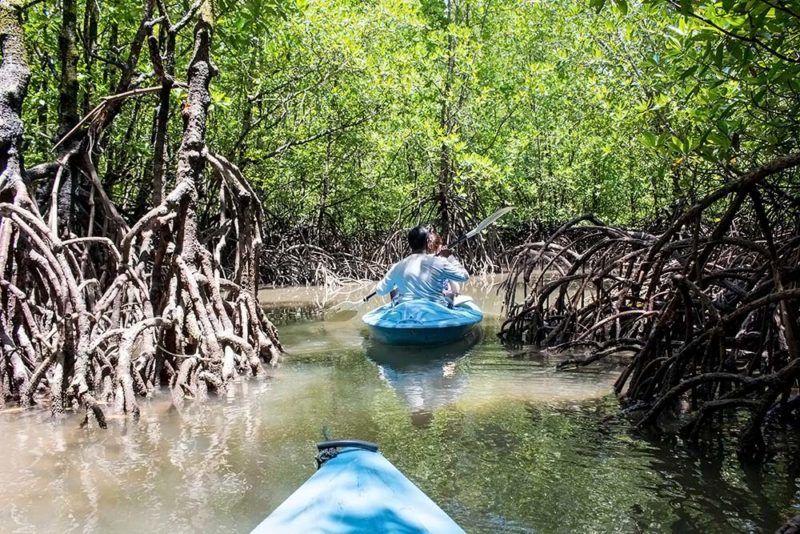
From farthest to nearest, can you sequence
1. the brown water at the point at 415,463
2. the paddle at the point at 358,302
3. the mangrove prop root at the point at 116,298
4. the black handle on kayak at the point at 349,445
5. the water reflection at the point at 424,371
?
the paddle at the point at 358,302 < the water reflection at the point at 424,371 < the mangrove prop root at the point at 116,298 < the brown water at the point at 415,463 < the black handle on kayak at the point at 349,445

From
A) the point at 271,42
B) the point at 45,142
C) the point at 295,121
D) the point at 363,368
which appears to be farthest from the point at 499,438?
the point at 295,121

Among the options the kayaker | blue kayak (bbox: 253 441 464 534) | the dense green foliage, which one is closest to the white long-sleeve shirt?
the kayaker

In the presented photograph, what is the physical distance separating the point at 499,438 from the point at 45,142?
21.6 feet

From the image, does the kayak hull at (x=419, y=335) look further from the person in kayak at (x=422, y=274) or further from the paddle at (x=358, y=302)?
the paddle at (x=358, y=302)

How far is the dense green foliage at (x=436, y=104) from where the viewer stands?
18.6 ft

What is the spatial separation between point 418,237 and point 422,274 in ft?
1.41

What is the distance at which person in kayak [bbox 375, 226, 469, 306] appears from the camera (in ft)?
23.6

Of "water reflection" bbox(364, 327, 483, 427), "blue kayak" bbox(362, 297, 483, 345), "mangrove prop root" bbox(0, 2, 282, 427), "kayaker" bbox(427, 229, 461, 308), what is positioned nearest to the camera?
"mangrove prop root" bbox(0, 2, 282, 427)

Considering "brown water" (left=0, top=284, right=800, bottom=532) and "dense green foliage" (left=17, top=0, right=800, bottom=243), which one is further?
"dense green foliage" (left=17, top=0, right=800, bottom=243)

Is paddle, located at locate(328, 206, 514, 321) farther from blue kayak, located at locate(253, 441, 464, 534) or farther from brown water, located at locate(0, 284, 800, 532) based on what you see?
blue kayak, located at locate(253, 441, 464, 534)

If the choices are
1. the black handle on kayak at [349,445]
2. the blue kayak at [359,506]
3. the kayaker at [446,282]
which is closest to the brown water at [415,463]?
the black handle on kayak at [349,445]

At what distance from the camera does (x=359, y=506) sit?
179cm

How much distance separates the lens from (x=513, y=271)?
7527 millimetres

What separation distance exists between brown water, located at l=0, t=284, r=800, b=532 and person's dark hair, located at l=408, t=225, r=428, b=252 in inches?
96.1
